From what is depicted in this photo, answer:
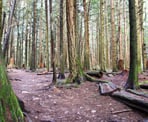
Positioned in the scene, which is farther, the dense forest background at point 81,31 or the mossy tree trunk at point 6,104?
the dense forest background at point 81,31

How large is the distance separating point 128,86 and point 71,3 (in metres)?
4.07

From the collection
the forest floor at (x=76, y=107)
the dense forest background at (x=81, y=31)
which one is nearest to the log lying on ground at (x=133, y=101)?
the forest floor at (x=76, y=107)

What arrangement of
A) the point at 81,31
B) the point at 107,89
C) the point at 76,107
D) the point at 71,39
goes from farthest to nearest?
1. the point at 81,31
2. the point at 71,39
3. the point at 107,89
4. the point at 76,107

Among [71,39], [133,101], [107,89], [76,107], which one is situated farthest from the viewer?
[71,39]

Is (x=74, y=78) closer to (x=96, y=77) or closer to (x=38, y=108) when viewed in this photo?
(x=96, y=77)

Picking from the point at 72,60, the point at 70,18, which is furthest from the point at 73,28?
the point at 72,60

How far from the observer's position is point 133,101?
21.9ft

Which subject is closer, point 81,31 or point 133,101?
point 133,101

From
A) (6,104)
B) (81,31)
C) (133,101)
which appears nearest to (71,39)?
(133,101)

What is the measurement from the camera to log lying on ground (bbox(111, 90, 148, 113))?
6.18 meters

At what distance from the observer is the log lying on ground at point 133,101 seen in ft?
20.3

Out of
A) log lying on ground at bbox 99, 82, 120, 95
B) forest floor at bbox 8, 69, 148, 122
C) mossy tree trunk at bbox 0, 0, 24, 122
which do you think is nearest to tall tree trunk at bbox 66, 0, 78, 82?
forest floor at bbox 8, 69, 148, 122

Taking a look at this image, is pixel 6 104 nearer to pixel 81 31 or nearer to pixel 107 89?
pixel 107 89

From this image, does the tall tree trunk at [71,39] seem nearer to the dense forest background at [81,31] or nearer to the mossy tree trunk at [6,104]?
the dense forest background at [81,31]
